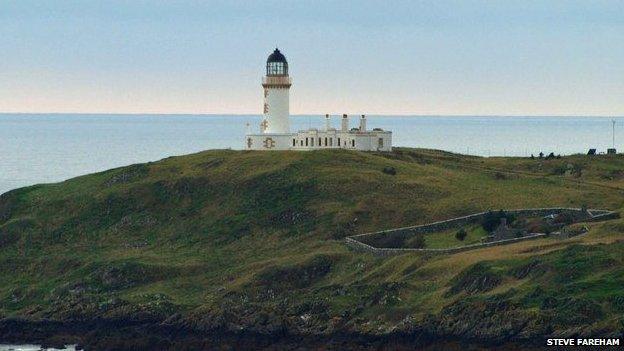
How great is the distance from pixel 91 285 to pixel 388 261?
22257 mm

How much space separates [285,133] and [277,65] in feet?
21.8

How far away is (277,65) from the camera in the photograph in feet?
475

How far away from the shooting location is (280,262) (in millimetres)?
106250

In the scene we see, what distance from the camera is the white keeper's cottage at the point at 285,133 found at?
14225 cm

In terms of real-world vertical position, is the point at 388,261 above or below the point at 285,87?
below

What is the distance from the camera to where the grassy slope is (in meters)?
88.2

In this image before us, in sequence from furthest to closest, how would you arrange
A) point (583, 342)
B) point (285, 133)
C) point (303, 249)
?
point (285, 133) < point (303, 249) < point (583, 342)

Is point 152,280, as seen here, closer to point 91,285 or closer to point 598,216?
point 91,285

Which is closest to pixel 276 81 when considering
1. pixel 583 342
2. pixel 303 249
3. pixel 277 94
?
pixel 277 94

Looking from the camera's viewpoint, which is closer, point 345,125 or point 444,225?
point 444,225

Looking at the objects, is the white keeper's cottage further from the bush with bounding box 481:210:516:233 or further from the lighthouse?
the bush with bounding box 481:210:516:233

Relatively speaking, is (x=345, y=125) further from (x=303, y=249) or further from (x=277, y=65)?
(x=303, y=249)

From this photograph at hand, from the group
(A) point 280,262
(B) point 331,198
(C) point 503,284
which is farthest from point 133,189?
(C) point 503,284

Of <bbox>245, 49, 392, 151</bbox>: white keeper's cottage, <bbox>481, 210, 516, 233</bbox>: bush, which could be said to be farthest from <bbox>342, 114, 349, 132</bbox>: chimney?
<bbox>481, 210, 516, 233</bbox>: bush
